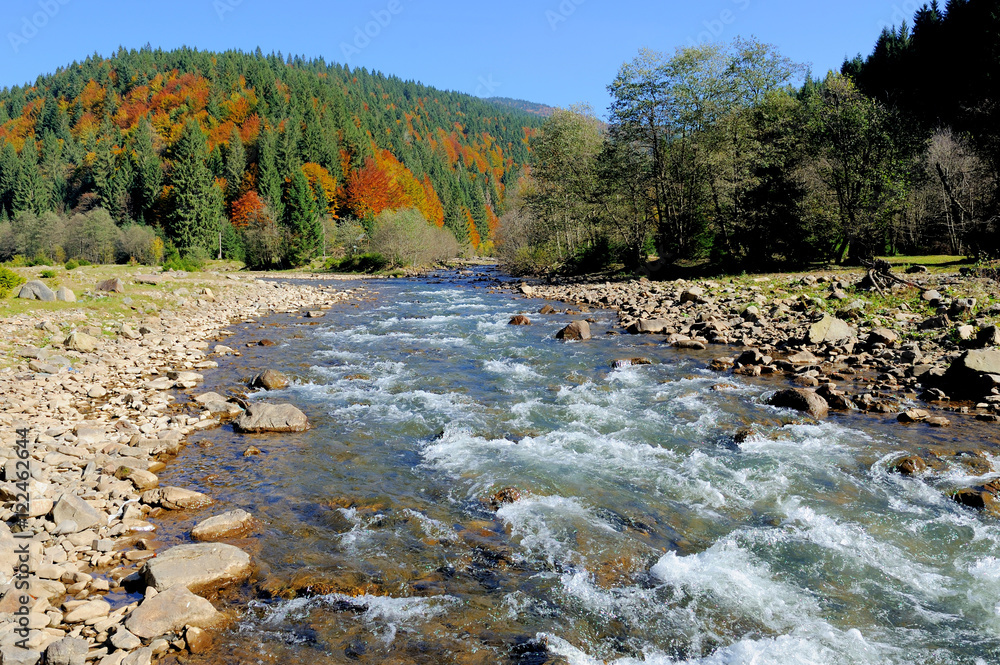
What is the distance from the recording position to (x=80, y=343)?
16.1 metres

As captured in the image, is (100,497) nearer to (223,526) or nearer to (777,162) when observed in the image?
(223,526)

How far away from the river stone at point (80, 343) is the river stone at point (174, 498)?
10684 millimetres

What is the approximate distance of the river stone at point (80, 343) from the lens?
630 inches

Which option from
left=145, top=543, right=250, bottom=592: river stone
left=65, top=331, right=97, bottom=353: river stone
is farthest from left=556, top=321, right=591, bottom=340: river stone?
left=145, top=543, right=250, bottom=592: river stone

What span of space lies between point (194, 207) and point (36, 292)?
6661 centimetres

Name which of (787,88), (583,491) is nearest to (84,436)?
(583,491)

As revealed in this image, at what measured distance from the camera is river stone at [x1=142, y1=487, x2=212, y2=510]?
7.95m

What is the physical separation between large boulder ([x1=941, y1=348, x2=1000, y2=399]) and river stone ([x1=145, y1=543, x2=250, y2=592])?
1428 cm

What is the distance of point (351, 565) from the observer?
6.60 m

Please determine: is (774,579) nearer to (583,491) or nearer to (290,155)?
(583,491)

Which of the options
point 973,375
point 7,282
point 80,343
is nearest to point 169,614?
point 80,343

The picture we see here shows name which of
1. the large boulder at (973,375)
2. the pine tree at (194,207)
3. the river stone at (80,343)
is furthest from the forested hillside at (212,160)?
the large boulder at (973,375)

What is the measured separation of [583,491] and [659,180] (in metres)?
35.3

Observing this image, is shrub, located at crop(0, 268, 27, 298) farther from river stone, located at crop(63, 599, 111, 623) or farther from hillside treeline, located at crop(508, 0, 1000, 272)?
hillside treeline, located at crop(508, 0, 1000, 272)
